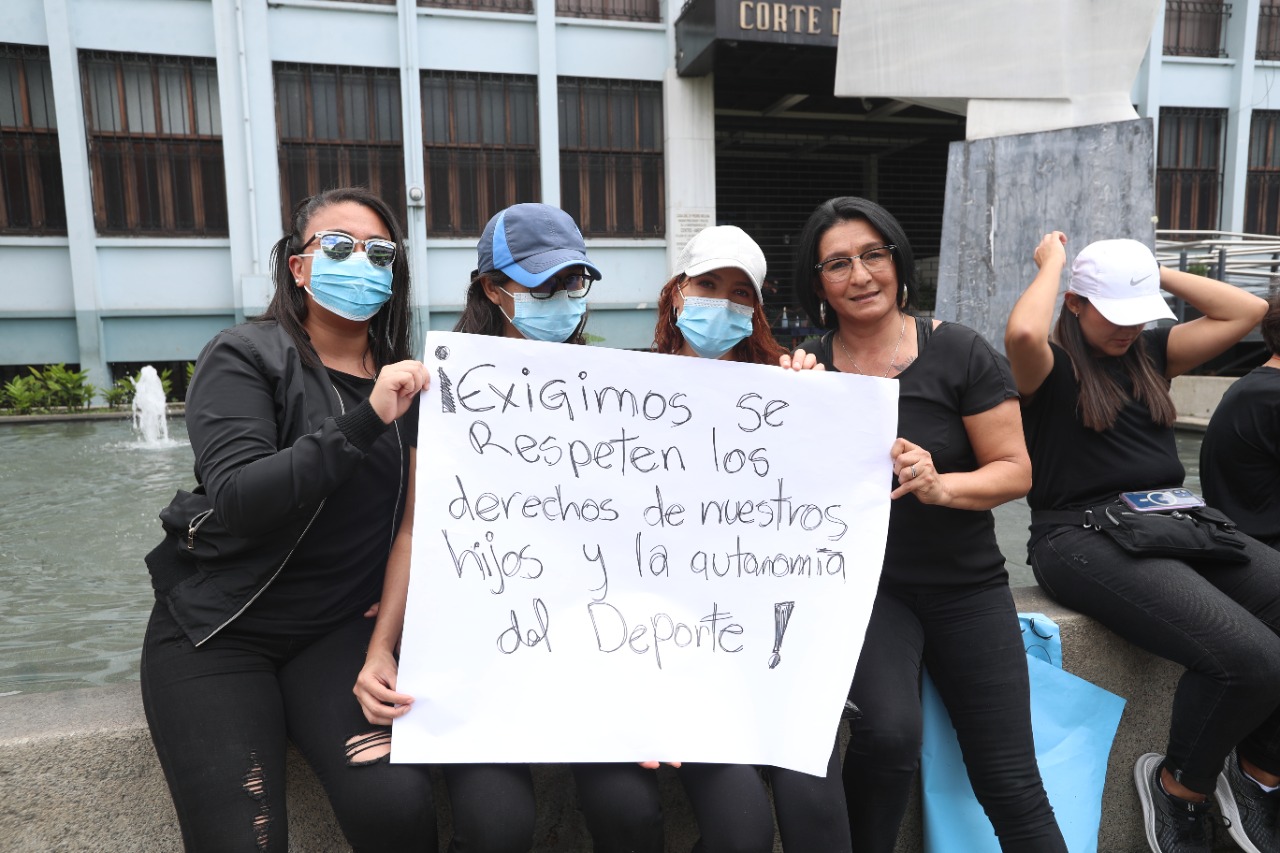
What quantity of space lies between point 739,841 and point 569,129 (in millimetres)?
13401

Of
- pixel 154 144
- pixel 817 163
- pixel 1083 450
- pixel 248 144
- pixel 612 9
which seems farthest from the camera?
pixel 817 163

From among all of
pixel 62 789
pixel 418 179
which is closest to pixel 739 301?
pixel 62 789

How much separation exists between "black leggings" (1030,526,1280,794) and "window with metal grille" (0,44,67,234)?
14170mm

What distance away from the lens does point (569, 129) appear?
548 inches

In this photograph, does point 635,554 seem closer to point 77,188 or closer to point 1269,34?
point 77,188

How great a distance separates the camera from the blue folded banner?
2.20 m

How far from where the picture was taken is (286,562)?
1818 mm

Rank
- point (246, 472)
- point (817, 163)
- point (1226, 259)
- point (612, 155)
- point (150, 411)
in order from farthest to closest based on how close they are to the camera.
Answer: point (817, 163) < point (612, 155) < point (1226, 259) < point (150, 411) < point (246, 472)

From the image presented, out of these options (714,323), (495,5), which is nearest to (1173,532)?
(714,323)

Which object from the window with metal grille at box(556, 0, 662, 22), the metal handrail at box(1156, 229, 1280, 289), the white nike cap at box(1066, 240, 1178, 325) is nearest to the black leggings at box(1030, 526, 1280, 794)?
the white nike cap at box(1066, 240, 1178, 325)

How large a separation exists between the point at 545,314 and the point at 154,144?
1299 cm

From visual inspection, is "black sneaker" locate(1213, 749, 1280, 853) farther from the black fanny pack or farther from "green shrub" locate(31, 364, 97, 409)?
"green shrub" locate(31, 364, 97, 409)

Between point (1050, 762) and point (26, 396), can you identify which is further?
point (26, 396)

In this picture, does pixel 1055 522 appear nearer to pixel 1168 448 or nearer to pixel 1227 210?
pixel 1168 448
